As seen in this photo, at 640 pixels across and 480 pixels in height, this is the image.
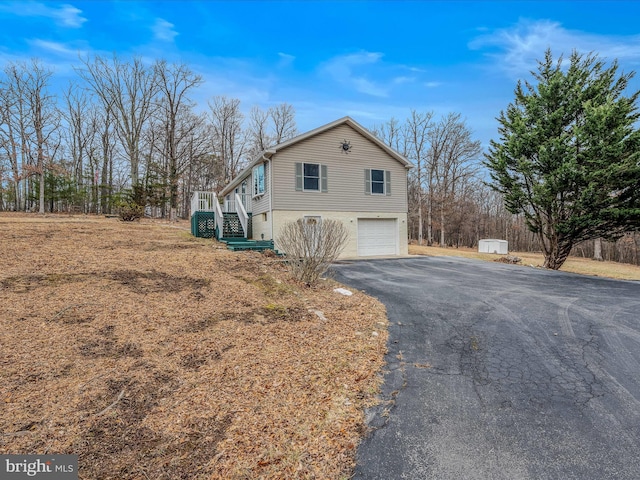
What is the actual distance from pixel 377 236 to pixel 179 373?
12163mm

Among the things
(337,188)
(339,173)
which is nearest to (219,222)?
(337,188)

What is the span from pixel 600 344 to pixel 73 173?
1376 inches

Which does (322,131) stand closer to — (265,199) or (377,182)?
(377,182)

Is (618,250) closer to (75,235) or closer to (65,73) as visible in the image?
(75,235)

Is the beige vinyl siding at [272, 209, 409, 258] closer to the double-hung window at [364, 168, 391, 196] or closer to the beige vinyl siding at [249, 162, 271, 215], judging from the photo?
the beige vinyl siding at [249, 162, 271, 215]

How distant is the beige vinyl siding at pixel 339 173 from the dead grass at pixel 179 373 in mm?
7391

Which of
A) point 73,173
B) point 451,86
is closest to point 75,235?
point 451,86

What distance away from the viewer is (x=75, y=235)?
930 cm

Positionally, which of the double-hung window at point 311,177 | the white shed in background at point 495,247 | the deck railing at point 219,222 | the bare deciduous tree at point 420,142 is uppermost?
the bare deciduous tree at point 420,142

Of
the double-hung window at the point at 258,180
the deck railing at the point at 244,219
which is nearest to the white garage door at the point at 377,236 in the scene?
the double-hung window at the point at 258,180

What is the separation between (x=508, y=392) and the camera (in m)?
2.91

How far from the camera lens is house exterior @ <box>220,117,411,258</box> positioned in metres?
12.5

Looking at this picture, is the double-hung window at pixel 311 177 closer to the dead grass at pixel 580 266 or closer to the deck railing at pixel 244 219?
the deck railing at pixel 244 219

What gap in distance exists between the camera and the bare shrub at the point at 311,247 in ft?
21.2
